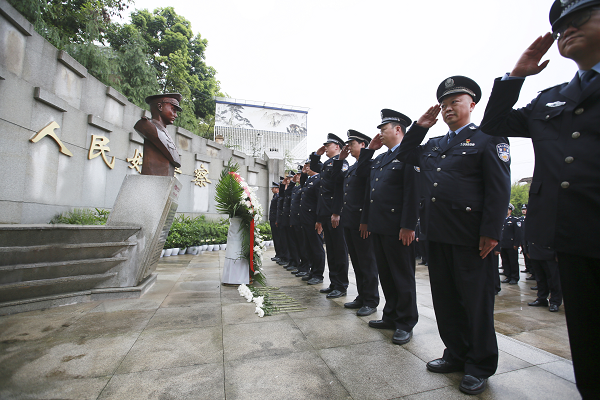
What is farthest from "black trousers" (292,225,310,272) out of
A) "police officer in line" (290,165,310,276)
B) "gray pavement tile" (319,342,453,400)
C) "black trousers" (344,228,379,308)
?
"gray pavement tile" (319,342,453,400)

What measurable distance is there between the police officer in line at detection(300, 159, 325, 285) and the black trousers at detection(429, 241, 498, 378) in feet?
9.46

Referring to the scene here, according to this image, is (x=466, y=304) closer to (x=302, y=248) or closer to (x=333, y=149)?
(x=333, y=149)

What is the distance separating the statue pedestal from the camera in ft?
12.0

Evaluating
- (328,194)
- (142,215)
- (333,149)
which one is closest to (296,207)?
(328,194)

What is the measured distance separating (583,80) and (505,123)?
0.34 m

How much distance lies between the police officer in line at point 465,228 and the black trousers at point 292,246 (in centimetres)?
428

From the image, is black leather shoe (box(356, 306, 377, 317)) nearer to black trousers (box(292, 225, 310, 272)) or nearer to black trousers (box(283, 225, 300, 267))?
black trousers (box(292, 225, 310, 272))

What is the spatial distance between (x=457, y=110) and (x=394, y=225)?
1084mm

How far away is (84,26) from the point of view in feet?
34.6

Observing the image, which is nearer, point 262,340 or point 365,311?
point 262,340

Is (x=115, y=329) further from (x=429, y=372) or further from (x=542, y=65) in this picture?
(x=542, y=65)

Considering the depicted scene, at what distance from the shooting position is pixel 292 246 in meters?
6.53

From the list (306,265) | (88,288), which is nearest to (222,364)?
(88,288)

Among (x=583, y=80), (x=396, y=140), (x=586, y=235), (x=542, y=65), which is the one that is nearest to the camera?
(x=586, y=235)
